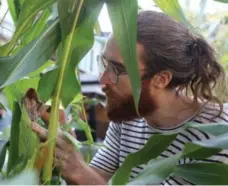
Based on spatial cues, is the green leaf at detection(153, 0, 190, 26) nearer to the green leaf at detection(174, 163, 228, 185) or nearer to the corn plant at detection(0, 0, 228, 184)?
the corn plant at detection(0, 0, 228, 184)

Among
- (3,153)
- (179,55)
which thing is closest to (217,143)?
(3,153)

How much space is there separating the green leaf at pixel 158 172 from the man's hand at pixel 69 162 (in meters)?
0.13

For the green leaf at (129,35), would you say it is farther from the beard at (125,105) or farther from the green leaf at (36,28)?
Answer: the beard at (125,105)

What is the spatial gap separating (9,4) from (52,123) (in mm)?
179

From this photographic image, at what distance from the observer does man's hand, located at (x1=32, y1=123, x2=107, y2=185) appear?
489 mm

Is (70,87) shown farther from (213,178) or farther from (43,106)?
(213,178)

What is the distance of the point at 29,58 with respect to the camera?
0.40 meters

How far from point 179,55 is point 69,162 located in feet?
1.26

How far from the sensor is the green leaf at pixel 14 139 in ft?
1.44

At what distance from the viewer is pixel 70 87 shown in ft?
1.57

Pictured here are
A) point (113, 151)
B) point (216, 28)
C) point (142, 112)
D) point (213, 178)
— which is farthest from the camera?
point (216, 28)

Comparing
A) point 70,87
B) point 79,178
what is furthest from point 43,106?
point 79,178

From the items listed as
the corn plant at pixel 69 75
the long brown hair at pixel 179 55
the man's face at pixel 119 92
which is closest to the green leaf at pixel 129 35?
the corn plant at pixel 69 75

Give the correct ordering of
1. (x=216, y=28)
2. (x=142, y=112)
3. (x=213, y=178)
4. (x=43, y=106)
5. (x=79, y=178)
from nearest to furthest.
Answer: (x=213, y=178)
(x=43, y=106)
(x=79, y=178)
(x=142, y=112)
(x=216, y=28)
